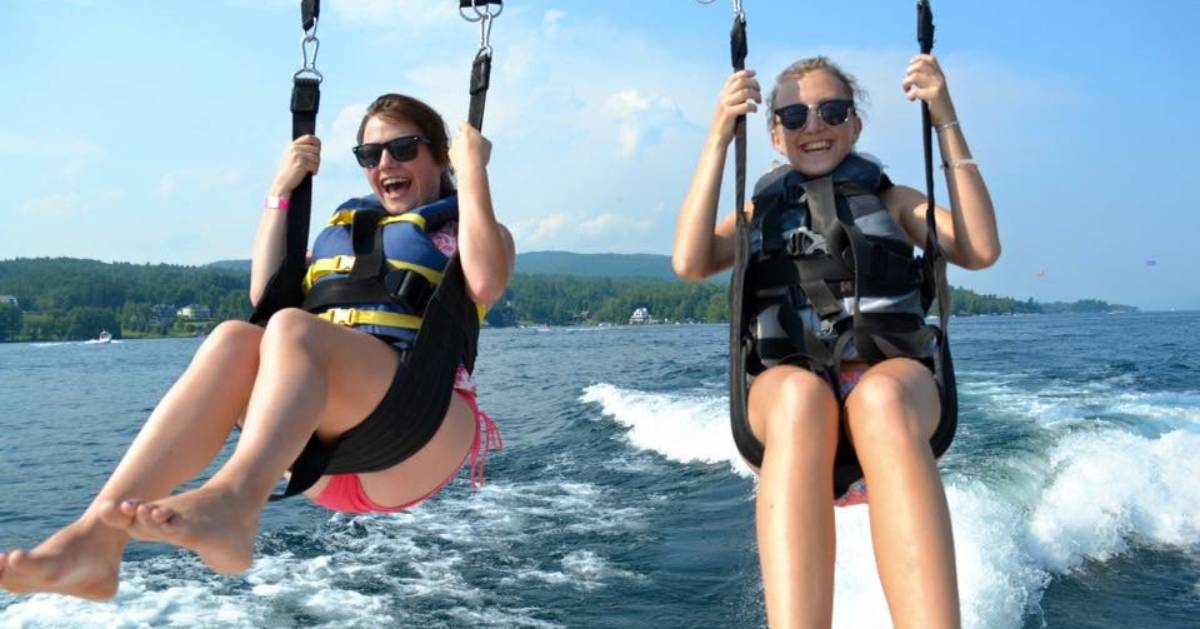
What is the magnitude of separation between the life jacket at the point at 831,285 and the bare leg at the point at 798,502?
212 mm

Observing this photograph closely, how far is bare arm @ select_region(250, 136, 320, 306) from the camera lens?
12.0ft

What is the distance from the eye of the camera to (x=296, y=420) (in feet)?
8.65

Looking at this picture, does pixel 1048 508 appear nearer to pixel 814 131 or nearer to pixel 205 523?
pixel 814 131

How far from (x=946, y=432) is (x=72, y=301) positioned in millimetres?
94285

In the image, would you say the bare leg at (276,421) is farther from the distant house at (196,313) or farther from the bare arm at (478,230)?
the distant house at (196,313)

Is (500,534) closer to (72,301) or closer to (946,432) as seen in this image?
(946,432)

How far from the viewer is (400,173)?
12.2 ft

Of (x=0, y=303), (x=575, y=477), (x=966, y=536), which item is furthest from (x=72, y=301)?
(x=966, y=536)

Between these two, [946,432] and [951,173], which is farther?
[951,173]

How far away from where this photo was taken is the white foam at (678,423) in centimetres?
1792

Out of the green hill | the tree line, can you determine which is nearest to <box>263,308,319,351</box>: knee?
the tree line

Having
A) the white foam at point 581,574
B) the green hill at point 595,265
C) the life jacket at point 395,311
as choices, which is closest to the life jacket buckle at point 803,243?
the life jacket at point 395,311

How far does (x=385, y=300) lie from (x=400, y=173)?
526mm

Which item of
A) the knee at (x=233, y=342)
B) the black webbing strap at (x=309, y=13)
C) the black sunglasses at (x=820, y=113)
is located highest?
the black webbing strap at (x=309, y=13)
